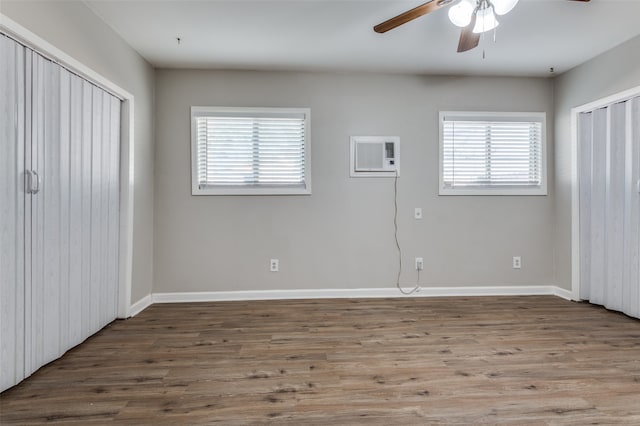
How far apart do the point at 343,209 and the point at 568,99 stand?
8.98ft

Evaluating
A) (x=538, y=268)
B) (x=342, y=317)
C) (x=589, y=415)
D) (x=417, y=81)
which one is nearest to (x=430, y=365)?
(x=589, y=415)

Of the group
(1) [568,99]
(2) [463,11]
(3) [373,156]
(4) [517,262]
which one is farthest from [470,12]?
(4) [517,262]

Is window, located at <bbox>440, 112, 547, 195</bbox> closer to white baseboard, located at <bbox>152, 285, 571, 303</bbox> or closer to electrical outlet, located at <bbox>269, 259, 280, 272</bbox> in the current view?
white baseboard, located at <bbox>152, 285, 571, 303</bbox>

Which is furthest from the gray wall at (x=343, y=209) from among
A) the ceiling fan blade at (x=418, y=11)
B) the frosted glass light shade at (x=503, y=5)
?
the frosted glass light shade at (x=503, y=5)

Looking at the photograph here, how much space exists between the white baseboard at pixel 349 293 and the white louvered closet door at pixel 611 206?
0.44m

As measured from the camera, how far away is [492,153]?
3.86m

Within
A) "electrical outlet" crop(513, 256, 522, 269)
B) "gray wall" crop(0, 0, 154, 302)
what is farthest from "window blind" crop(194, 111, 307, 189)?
"electrical outlet" crop(513, 256, 522, 269)

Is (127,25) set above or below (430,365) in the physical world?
above

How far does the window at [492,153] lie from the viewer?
12.6 ft

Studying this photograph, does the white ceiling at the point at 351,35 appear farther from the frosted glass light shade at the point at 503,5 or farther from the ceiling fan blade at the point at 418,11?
the frosted glass light shade at the point at 503,5

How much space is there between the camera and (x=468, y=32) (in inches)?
88.4

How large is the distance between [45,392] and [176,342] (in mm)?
811

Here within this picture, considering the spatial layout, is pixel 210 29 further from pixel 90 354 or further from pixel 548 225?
pixel 548 225

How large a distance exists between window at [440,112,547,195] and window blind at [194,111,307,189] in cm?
167
